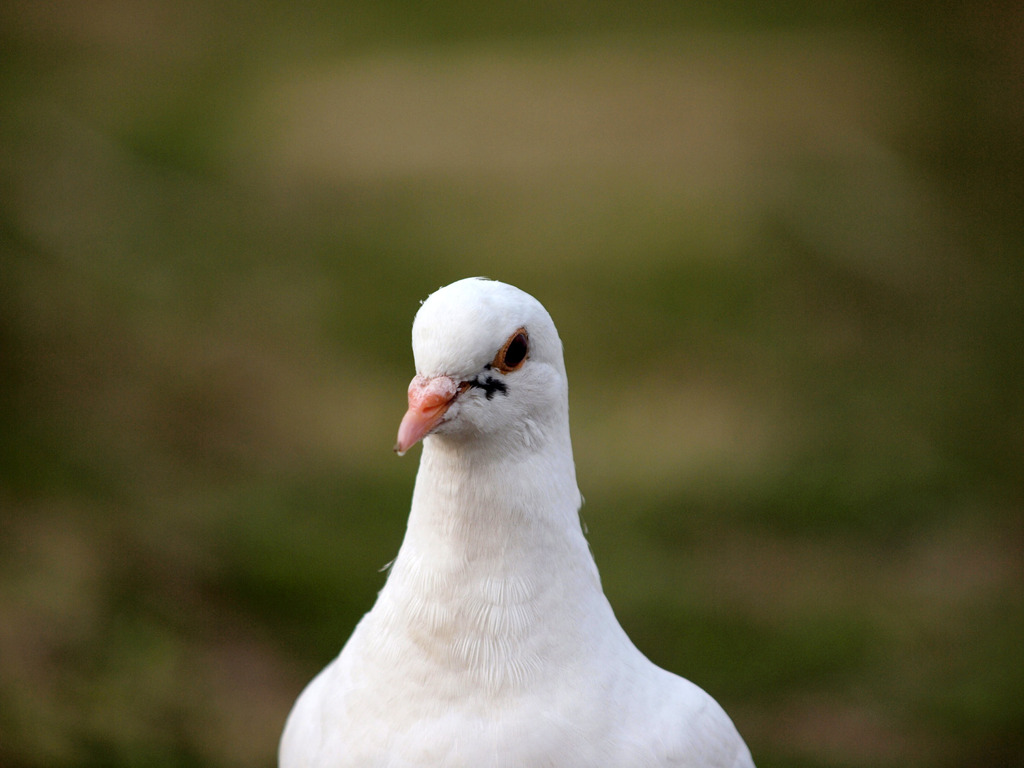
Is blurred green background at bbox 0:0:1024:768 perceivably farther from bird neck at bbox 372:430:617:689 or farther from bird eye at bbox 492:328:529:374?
bird eye at bbox 492:328:529:374

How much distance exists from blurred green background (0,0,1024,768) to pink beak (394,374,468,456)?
298 centimetres

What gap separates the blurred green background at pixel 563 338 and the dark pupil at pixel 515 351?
3007mm

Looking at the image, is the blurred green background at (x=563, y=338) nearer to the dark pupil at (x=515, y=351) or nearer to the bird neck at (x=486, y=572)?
the bird neck at (x=486, y=572)

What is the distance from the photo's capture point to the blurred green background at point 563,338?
5.93 m

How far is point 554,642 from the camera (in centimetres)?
277

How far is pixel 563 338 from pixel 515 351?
659 centimetres

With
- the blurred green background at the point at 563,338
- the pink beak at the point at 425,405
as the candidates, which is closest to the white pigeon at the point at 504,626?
the pink beak at the point at 425,405

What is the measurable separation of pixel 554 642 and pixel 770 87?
1121 cm

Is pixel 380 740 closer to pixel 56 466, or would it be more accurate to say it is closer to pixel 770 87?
pixel 56 466

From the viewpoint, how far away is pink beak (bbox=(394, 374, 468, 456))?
2.33 metres

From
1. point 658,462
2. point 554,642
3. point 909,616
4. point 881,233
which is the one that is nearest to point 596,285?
point 658,462

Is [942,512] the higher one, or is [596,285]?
[596,285]

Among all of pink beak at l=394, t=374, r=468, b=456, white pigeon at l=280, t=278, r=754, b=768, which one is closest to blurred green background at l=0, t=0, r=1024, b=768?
white pigeon at l=280, t=278, r=754, b=768

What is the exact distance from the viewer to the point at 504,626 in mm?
2719
